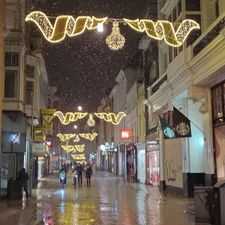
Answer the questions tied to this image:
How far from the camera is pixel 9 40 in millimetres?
26703

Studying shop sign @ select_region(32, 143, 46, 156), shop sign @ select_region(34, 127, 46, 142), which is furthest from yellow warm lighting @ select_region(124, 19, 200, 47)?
shop sign @ select_region(34, 127, 46, 142)

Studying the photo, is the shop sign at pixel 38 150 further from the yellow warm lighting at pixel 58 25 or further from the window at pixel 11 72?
the yellow warm lighting at pixel 58 25

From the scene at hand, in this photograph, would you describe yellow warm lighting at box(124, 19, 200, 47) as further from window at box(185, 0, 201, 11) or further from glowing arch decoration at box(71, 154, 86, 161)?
glowing arch decoration at box(71, 154, 86, 161)

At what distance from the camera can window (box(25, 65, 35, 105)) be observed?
98.2 ft

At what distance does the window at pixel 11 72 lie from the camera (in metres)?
26.7

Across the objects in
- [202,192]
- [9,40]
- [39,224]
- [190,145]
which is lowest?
[39,224]

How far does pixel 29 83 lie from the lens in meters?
30.6

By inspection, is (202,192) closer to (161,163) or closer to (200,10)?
(200,10)

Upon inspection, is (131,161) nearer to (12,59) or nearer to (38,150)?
(38,150)

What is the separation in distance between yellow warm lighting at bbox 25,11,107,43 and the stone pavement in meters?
6.00

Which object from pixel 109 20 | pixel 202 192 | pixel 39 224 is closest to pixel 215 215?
pixel 202 192

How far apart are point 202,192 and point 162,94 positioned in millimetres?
15768

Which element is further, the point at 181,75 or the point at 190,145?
the point at 190,145

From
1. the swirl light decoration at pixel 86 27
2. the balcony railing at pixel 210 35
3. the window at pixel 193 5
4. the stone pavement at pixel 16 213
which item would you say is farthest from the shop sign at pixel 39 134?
the swirl light decoration at pixel 86 27
